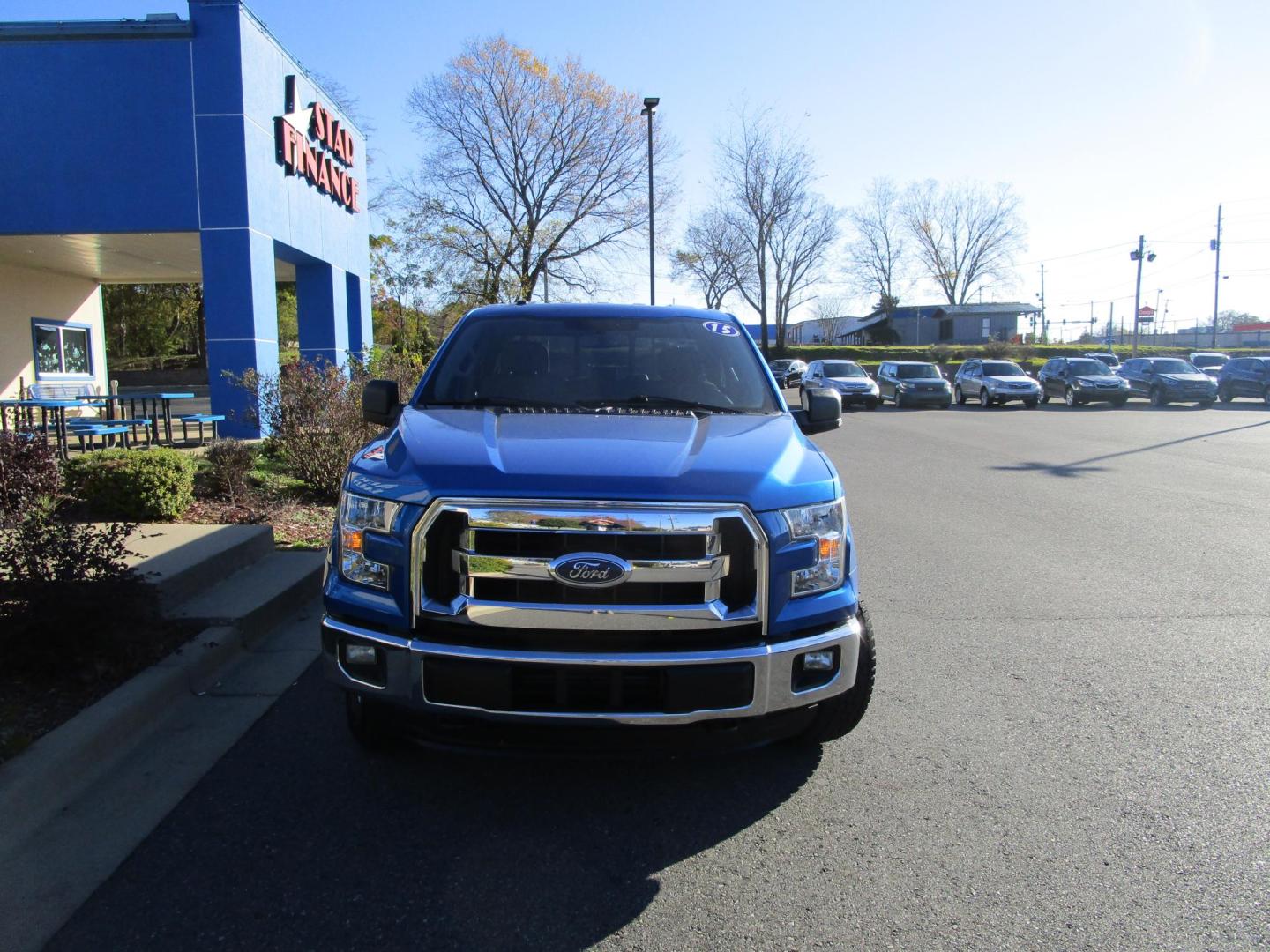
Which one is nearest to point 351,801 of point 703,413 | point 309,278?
point 703,413

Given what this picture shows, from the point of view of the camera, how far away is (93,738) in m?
A: 3.50

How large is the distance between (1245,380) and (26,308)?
114ft

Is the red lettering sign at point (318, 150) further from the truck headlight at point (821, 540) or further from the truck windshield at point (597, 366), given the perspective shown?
the truck headlight at point (821, 540)

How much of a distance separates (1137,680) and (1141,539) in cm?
406

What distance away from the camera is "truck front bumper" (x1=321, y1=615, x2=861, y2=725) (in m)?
2.83

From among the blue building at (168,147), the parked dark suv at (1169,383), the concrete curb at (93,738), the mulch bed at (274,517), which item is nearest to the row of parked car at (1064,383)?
the parked dark suv at (1169,383)

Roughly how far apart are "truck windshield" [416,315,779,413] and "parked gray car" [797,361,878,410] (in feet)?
77.7

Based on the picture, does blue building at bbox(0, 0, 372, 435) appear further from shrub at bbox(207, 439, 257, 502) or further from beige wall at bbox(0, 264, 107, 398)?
shrub at bbox(207, 439, 257, 502)

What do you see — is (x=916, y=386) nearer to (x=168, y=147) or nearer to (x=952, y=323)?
(x=168, y=147)

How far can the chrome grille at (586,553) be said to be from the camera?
9.42ft

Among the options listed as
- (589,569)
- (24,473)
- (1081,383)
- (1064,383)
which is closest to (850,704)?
(589,569)

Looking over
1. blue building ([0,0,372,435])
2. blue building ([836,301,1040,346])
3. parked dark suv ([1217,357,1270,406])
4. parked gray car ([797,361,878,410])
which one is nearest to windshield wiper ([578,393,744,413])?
blue building ([0,0,372,435])

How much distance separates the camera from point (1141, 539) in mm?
8016

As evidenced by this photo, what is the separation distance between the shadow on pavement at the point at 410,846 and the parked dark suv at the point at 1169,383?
30421 mm
